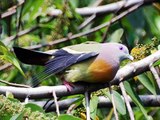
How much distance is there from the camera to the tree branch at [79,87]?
2.25m

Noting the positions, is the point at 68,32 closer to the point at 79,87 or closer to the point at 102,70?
the point at 102,70

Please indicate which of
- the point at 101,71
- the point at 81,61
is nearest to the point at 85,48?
the point at 81,61

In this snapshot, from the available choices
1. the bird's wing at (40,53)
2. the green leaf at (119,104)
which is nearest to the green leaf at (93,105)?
the green leaf at (119,104)

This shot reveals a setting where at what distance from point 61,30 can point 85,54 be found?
0.87 meters

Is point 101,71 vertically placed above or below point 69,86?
above

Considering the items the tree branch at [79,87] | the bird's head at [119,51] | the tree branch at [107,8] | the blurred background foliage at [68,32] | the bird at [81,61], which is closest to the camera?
the tree branch at [79,87]

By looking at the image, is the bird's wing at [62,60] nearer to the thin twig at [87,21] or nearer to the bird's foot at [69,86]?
the bird's foot at [69,86]

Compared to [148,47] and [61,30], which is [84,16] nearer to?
[61,30]

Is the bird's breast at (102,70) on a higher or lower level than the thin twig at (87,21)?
lower

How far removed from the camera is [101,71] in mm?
2617

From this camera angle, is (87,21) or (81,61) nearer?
(81,61)

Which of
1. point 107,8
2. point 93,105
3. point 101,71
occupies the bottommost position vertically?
point 93,105

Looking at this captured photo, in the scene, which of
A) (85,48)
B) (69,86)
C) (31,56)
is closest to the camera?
(69,86)

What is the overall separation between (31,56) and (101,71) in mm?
313
